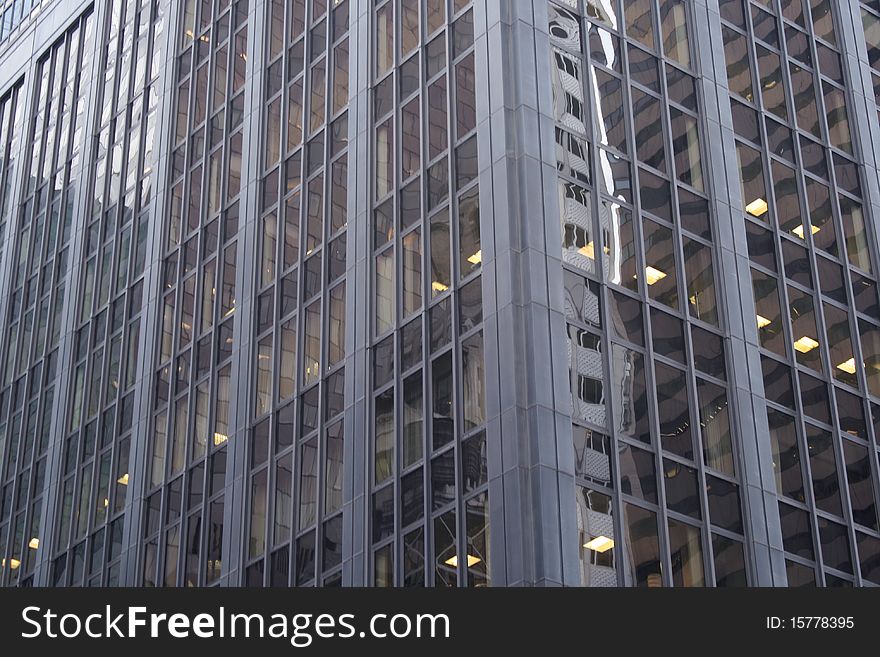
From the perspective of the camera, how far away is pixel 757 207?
44625mm

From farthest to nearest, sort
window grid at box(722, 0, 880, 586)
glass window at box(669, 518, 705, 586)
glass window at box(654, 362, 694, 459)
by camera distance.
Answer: window grid at box(722, 0, 880, 586) < glass window at box(654, 362, 694, 459) < glass window at box(669, 518, 705, 586)

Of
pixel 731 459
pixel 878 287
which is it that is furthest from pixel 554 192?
pixel 878 287

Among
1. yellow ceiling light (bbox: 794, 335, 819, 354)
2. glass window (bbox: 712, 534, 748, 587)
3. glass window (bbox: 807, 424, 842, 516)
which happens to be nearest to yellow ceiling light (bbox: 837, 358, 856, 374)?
yellow ceiling light (bbox: 794, 335, 819, 354)

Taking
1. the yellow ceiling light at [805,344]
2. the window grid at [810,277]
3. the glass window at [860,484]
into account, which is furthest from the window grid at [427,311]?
the glass window at [860,484]

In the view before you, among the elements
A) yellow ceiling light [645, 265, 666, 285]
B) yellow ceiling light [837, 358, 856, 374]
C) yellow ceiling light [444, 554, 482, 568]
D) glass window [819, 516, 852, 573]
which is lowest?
yellow ceiling light [444, 554, 482, 568]

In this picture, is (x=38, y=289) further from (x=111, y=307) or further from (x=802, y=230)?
(x=802, y=230)

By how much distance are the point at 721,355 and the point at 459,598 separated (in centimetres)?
1958

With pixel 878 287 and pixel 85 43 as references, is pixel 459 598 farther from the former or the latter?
pixel 85 43

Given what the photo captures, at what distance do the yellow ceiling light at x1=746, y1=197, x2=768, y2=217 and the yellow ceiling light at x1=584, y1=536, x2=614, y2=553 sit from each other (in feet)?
42.3

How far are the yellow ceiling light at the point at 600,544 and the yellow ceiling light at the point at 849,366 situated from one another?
11544 mm

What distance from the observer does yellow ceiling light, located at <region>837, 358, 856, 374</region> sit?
4381 cm

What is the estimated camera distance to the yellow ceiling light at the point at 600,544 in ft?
116

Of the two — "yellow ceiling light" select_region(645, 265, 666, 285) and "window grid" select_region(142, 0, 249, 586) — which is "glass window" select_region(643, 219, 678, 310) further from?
"window grid" select_region(142, 0, 249, 586)

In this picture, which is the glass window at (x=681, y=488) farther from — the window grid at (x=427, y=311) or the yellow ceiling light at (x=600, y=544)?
the window grid at (x=427, y=311)
